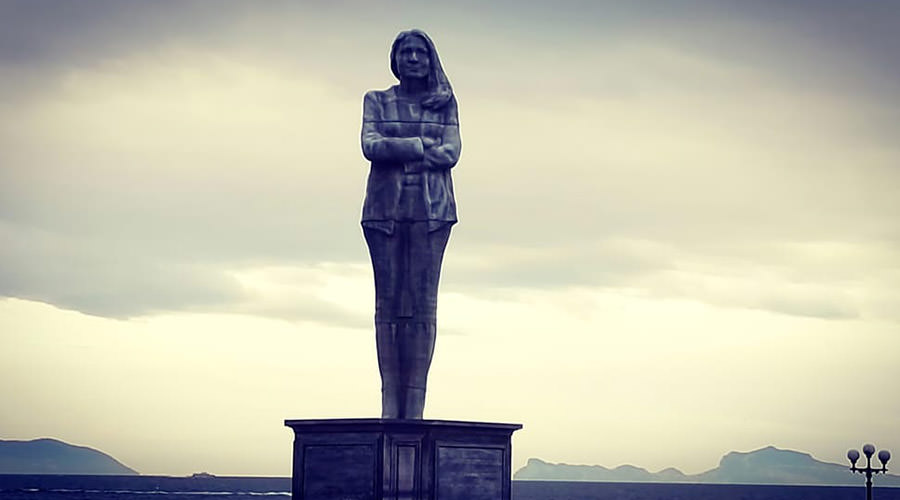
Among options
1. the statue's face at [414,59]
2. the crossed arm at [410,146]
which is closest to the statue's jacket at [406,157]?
the crossed arm at [410,146]

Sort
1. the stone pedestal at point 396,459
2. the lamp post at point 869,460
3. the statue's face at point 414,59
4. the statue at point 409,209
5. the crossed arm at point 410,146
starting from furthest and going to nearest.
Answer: the lamp post at point 869,460, the statue's face at point 414,59, the statue at point 409,209, the crossed arm at point 410,146, the stone pedestal at point 396,459

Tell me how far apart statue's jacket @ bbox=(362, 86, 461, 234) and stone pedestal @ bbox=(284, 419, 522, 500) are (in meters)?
3.00

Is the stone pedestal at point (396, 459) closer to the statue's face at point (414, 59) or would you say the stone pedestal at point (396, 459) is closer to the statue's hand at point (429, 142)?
the statue's hand at point (429, 142)

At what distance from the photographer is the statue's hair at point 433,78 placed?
26.3 meters

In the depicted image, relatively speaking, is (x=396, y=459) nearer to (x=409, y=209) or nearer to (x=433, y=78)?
(x=409, y=209)

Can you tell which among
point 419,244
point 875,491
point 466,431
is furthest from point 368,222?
point 875,491

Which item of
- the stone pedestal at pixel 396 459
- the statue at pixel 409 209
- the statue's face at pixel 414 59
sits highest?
the statue's face at pixel 414 59

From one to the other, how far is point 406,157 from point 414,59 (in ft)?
4.51

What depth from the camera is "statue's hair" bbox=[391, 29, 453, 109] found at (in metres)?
26.3

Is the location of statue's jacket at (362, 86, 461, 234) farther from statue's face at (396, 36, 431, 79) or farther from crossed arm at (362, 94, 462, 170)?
statue's face at (396, 36, 431, 79)

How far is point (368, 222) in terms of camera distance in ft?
86.3

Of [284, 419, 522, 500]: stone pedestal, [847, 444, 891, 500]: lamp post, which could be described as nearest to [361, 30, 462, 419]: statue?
[284, 419, 522, 500]: stone pedestal

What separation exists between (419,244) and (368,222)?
29.8 inches

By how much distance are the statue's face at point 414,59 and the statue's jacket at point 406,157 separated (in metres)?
0.37
